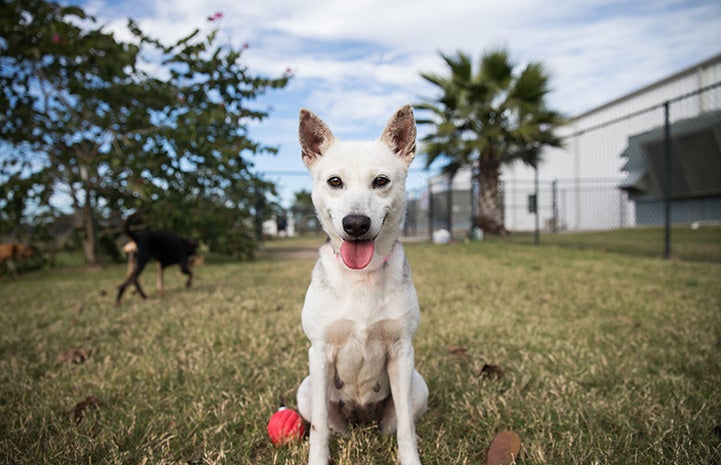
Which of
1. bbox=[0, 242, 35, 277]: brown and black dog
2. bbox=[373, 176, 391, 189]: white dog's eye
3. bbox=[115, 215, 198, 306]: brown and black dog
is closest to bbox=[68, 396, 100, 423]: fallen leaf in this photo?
bbox=[373, 176, 391, 189]: white dog's eye

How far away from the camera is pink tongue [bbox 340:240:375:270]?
1704 millimetres

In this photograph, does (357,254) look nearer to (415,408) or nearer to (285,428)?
(415,408)

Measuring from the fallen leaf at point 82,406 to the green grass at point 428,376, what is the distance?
2 cm

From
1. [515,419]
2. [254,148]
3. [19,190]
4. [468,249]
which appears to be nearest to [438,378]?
[515,419]

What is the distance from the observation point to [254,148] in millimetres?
9266

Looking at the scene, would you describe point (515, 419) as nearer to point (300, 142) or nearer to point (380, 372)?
point (380, 372)

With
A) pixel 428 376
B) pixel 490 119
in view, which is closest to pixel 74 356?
pixel 428 376

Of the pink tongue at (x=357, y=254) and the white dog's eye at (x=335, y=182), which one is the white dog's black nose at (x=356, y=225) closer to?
the pink tongue at (x=357, y=254)

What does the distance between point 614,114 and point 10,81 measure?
2400 cm

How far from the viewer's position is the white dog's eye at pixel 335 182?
5.78ft

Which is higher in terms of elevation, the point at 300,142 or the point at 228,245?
the point at 300,142

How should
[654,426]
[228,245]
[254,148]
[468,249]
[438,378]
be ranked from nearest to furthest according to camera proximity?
1. [654,426]
2. [438,378]
3. [254,148]
4. [228,245]
5. [468,249]

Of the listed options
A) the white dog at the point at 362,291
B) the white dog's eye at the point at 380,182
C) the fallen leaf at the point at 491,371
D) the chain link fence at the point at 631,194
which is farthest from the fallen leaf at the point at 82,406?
the chain link fence at the point at 631,194

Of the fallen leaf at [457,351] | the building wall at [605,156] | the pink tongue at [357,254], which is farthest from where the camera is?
the building wall at [605,156]
